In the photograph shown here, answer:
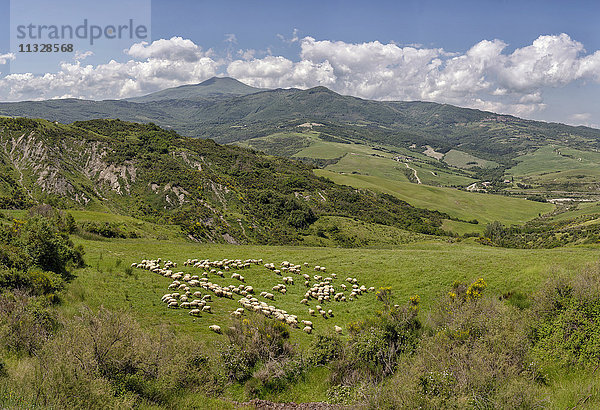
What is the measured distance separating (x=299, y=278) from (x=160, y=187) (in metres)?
74.0

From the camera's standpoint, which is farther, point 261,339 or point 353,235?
point 353,235

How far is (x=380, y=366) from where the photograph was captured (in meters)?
13.7

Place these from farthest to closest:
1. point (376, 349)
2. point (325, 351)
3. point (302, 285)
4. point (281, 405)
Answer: point (302, 285), point (325, 351), point (376, 349), point (281, 405)

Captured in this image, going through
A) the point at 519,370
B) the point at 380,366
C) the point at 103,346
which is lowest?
the point at 380,366

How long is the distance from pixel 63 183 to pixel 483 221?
179882 millimetres

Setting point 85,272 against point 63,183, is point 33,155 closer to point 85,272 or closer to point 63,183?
point 63,183

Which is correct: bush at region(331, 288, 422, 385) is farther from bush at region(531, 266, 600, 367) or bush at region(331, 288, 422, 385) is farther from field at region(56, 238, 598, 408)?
bush at region(531, 266, 600, 367)

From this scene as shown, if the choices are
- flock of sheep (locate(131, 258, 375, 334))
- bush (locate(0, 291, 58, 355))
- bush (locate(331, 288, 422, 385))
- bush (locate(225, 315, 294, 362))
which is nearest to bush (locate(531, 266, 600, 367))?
bush (locate(331, 288, 422, 385))

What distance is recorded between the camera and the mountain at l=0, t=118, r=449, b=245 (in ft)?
253

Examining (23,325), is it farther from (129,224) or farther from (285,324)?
(129,224)

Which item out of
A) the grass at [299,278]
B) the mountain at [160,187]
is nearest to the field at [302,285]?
the grass at [299,278]

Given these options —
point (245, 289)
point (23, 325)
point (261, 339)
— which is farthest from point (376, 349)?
point (23, 325)

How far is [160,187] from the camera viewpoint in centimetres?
8881

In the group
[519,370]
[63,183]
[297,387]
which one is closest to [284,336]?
[297,387]
